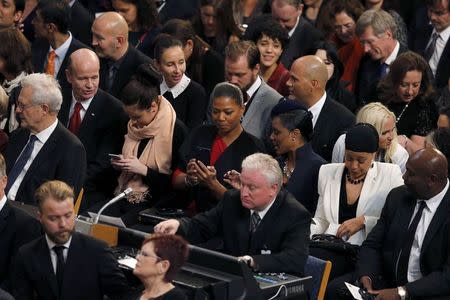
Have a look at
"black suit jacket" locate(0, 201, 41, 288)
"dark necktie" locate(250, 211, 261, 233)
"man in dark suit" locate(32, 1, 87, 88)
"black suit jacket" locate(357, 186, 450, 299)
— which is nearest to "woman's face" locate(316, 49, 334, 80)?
"man in dark suit" locate(32, 1, 87, 88)

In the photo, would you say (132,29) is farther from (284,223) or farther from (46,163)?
(284,223)

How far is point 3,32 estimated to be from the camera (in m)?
10.1

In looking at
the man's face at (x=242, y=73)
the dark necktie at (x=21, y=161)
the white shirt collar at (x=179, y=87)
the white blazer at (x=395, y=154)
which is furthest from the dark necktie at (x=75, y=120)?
the white blazer at (x=395, y=154)

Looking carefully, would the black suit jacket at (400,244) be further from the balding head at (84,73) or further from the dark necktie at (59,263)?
the balding head at (84,73)

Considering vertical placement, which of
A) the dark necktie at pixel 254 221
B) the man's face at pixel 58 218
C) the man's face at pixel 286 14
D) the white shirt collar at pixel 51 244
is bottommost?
the white shirt collar at pixel 51 244

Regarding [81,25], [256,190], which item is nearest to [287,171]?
[256,190]

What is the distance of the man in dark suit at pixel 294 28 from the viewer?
35.4 ft

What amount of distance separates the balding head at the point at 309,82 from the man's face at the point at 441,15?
1.95 metres

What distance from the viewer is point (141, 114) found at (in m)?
8.96

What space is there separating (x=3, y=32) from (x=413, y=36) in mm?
3460

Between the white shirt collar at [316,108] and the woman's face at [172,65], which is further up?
the woman's face at [172,65]

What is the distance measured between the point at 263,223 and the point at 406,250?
0.92 m

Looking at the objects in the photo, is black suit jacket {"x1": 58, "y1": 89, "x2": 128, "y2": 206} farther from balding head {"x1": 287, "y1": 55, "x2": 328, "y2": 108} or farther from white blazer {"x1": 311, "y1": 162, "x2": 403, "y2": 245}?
white blazer {"x1": 311, "y1": 162, "x2": 403, "y2": 245}

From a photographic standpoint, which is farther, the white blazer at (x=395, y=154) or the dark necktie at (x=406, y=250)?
the white blazer at (x=395, y=154)
